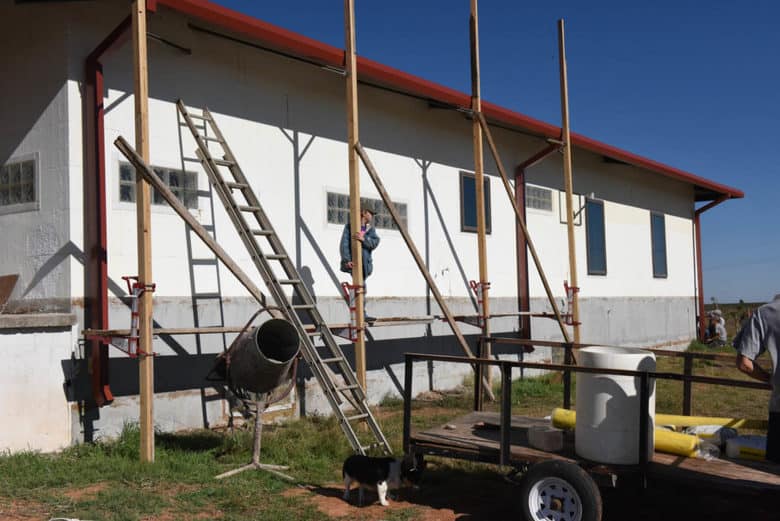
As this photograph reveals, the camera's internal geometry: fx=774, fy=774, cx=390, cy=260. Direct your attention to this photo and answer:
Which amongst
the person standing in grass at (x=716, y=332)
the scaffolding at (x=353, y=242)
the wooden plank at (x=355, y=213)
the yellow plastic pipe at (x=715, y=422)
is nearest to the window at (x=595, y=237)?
the scaffolding at (x=353, y=242)

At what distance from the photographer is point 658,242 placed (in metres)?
19.5

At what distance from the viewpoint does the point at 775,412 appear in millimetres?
4793

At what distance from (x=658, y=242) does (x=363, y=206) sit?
1094 cm

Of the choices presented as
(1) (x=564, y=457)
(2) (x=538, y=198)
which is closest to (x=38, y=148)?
(1) (x=564, y=457)

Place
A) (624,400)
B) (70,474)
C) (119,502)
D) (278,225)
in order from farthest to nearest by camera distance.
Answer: (278,225) → (70,474) → (119,502) → (624,400)

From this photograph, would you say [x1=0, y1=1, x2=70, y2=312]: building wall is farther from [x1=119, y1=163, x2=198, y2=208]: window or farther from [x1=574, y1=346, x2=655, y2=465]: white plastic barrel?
[x1=574, y1=346, x2=655, y2=465]: white plastic barrel

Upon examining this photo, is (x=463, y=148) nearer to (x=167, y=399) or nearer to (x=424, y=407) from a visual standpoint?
(x=424, y=407)

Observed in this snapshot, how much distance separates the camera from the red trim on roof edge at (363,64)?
8766mm

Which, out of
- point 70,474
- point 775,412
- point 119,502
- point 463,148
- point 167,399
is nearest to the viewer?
point 775,412

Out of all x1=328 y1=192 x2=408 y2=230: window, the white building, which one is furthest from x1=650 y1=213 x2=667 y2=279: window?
x1=328 y1=192 x2=408 y2=230: window

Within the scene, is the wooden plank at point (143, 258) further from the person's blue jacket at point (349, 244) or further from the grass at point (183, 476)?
the person's blue jacket at point (349, 244)

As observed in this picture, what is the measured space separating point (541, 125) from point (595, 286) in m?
4.34

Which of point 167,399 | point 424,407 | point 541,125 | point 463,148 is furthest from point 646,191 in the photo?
point 167,399

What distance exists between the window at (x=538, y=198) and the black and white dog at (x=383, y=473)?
29.6 ft
